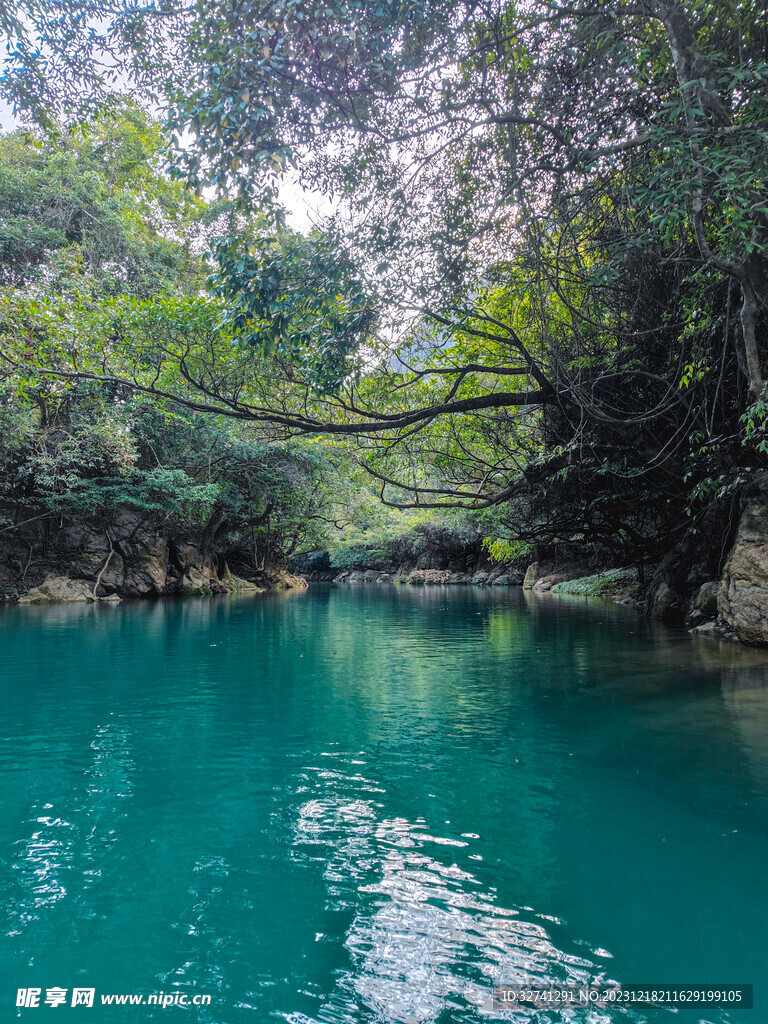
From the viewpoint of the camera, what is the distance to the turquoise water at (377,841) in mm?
2035

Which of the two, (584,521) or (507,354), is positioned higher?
(507,354)

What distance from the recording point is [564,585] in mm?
26516

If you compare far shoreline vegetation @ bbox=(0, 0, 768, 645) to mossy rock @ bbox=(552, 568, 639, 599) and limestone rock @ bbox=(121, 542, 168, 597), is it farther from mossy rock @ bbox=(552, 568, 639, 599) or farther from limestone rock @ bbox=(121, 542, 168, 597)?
limestone rock @ bbox=(121, 542, 168, 597)

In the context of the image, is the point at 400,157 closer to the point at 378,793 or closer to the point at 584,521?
the point at 378,793

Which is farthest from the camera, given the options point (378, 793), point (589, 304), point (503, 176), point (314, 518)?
point (314, 518)

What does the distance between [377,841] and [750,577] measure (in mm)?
7073

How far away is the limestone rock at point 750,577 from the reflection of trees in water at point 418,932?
663 cm

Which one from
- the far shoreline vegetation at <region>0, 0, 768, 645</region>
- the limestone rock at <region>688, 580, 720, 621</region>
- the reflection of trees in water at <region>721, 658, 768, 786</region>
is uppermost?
the far shoreline vegetation at <region>0, 0, 768, 645</region>

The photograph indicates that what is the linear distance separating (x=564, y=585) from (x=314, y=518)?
12901mm

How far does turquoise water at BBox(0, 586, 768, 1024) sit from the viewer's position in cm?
204

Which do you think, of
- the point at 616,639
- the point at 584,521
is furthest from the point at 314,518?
the point at 616,639

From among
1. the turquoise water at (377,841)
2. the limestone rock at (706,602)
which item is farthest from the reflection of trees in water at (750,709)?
the limestone rock at (706,602)

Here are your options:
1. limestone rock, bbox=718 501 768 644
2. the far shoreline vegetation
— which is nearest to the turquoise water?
limestone rock, bbox=718 501 768 644

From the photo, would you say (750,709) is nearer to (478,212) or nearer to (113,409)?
(478,212)
